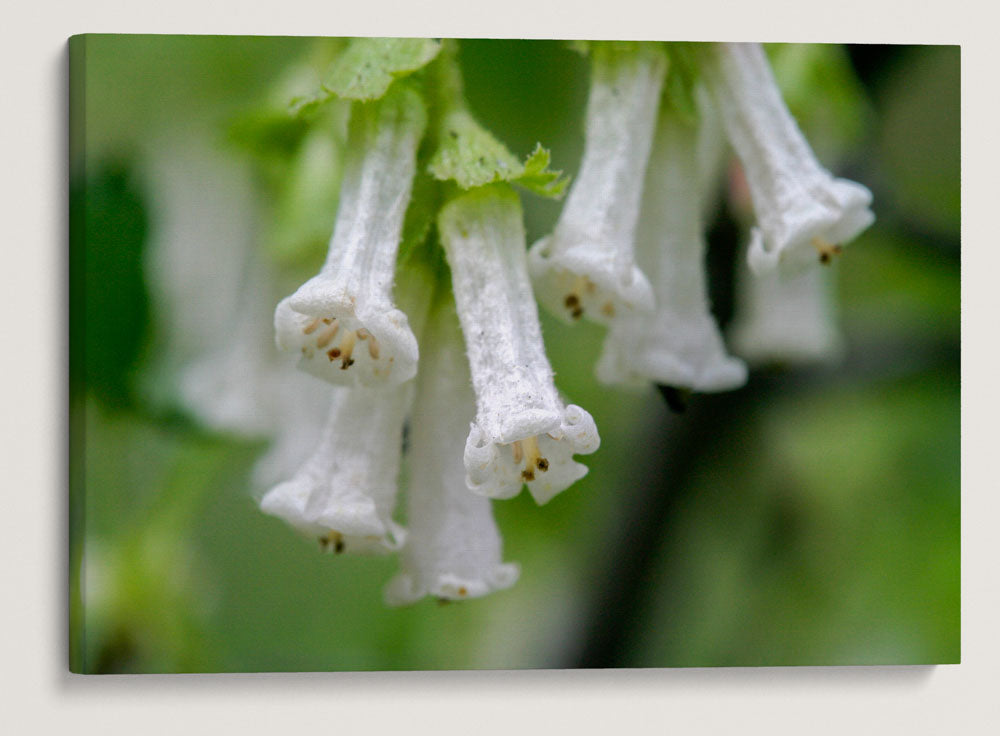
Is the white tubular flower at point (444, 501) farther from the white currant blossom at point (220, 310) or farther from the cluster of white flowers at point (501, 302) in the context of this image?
the white currant blossom at point (220, 310)

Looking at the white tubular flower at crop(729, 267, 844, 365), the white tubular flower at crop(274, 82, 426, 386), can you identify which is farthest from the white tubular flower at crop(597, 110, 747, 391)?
the white tubular flower at crop(729, 267, 844, 365)

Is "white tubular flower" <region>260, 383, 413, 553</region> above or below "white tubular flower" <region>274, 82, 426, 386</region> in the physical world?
below

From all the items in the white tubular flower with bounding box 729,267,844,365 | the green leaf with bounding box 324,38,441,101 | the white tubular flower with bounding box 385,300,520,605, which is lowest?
the white tubular flower with bounding box 385,300,520,605

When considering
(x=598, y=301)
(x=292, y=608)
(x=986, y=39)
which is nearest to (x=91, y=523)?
(x=292, y=608)

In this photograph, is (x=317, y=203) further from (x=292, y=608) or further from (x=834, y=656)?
(x=834, y=656)

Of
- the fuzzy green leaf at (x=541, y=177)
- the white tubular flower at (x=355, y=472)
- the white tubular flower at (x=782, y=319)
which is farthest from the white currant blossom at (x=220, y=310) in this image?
the white tubular flower at (x=782, y=319)

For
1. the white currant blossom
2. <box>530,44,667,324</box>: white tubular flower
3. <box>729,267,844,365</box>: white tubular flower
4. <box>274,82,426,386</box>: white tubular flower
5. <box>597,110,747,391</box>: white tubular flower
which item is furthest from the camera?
<box>729,267,844,365</box>: white tubular flower

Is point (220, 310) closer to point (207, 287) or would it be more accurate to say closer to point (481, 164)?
point (207, 287)

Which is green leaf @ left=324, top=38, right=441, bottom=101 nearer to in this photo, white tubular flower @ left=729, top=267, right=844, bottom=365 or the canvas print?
the canvas print
